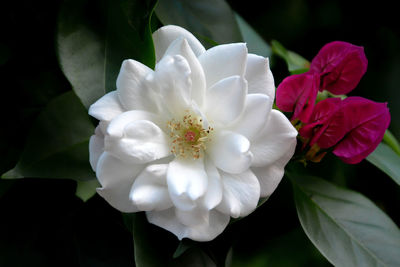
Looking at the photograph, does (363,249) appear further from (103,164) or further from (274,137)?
(103,164)

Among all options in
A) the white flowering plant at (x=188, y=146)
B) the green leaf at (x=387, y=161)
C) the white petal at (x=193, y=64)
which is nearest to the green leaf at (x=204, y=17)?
the white flowering plant at (x=188, y=146)

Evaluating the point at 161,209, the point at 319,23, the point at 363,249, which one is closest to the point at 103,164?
the point at 161,209

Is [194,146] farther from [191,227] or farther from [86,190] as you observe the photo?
[86,190]

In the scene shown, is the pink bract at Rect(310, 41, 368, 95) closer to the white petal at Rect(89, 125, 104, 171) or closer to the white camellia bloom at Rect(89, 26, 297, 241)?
the white camellia bloom at Rect(89, 26, 297, 241)

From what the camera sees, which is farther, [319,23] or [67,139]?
[319,23]

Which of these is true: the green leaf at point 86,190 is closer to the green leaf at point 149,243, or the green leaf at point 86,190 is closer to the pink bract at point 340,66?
the green leaf at point 149,243

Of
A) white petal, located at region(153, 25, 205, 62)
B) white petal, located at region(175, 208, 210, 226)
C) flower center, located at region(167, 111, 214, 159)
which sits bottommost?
white petal, located at region(175, 208, 210, 226)

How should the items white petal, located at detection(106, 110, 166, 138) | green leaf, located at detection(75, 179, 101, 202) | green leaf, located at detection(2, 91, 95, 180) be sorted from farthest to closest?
green leaf, located at detection(75, 179, 101, 202) → green leaf, located at detection(2, 91, 95, 180) → white petal, located at detection(106, 110, 166, 138)

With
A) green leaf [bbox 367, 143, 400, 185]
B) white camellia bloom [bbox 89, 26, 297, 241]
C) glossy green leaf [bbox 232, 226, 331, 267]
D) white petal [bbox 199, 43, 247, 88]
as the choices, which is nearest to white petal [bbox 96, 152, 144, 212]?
white camellia bloom [bbox 89, 26, 297, 241]
